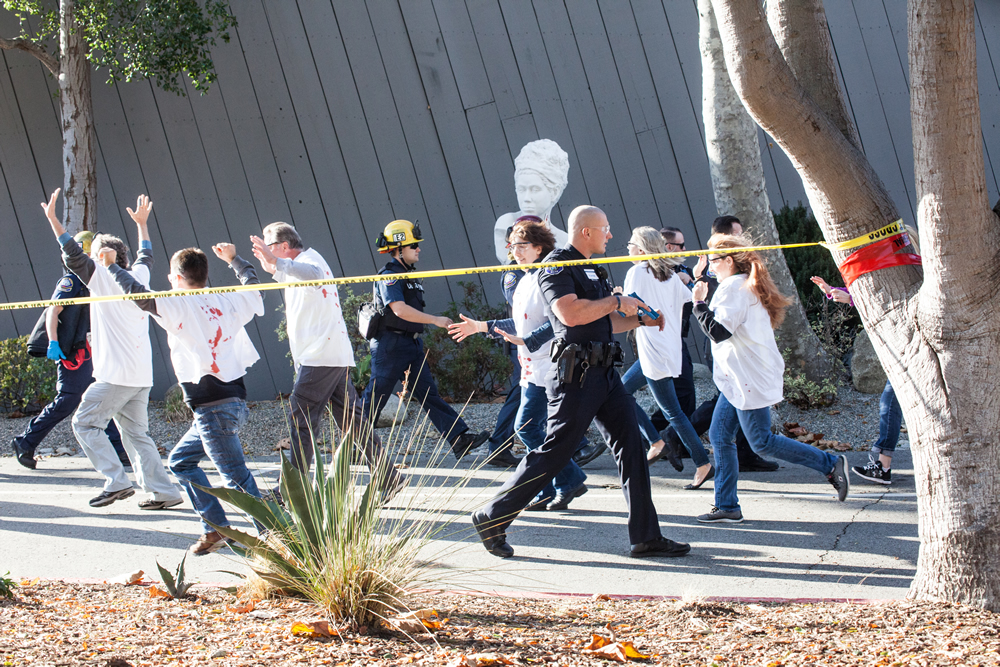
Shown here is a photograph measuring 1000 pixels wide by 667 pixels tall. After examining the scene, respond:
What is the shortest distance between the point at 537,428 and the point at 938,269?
3067mm

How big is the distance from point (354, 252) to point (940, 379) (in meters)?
8.44

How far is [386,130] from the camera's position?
11086 millimetres

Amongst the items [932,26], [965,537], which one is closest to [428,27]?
[932,26]

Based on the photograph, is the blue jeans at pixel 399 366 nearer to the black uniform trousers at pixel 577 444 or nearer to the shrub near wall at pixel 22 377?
the black uniform trousers at pixel 577 444

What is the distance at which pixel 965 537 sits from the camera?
3.47 meters

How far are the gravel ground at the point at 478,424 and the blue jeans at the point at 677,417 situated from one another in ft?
5.00

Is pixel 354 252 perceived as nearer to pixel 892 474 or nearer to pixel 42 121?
pixel 42 121

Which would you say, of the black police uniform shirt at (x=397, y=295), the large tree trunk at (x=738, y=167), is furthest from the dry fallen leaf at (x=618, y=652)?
the large tree trunk at (x=738, y=167)

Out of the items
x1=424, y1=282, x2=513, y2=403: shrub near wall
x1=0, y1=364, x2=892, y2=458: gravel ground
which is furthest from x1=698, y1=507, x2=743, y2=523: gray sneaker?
Result: x1=424, y1=282, x2=513, y2=403: shrub near wall

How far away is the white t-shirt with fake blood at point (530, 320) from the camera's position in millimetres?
5664

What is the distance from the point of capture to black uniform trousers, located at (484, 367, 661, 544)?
4.68 metres

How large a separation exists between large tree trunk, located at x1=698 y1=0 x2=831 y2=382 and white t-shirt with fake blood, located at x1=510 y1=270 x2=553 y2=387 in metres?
3.62

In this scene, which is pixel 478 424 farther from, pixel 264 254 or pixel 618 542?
pixel 264 254

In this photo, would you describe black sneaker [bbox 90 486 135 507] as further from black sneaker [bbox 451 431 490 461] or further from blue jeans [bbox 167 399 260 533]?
black sneaker [bbox 451 431 490 461]
